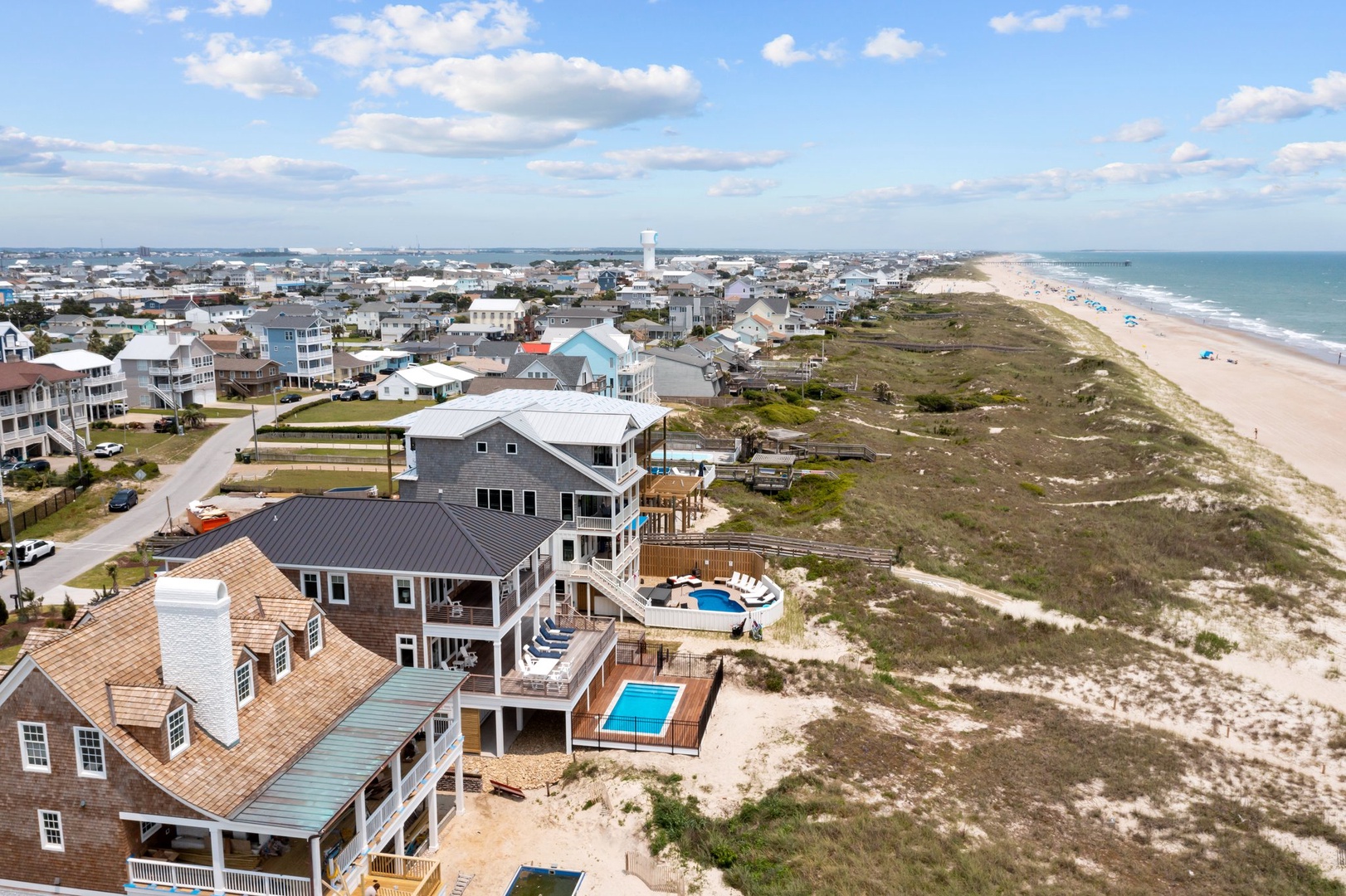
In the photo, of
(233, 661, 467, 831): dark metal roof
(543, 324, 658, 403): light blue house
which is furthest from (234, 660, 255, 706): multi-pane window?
(543, 324, 658, 403): light blue house

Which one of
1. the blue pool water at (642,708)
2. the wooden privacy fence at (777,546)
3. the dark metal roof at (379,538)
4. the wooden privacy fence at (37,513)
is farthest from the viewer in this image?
the wooden privacy fence at (37,513)

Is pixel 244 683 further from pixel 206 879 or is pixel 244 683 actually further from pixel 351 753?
pixel 206 879

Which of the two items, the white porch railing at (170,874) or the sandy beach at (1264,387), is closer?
the white porch railing at (170,874)

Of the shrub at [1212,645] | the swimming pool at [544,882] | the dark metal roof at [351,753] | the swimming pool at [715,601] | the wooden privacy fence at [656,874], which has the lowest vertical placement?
the shrub at [1212,645]

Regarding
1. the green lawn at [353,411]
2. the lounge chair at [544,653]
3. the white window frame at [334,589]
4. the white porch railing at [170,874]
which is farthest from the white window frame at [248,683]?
the green lawn at [353,411]

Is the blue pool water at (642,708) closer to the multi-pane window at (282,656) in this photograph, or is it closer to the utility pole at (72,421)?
the multi-pane window at (282,656)

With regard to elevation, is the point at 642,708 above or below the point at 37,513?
below

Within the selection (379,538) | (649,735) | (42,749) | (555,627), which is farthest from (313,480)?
(42,749)
